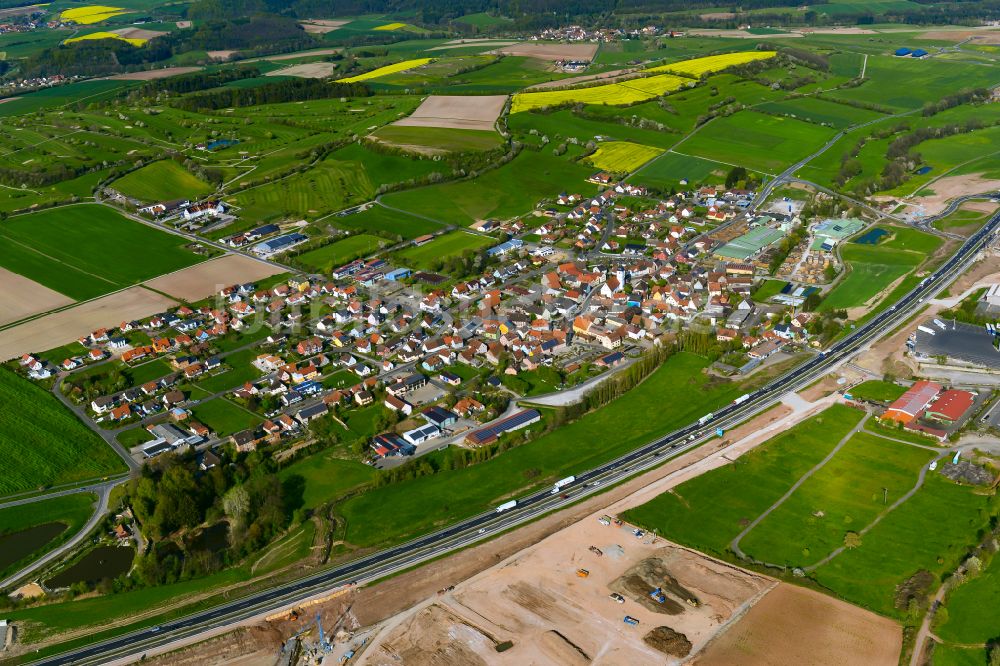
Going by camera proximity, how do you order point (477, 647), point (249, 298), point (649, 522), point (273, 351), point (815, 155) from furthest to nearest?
point (815, 155), point (249, 298), point (273, 351), point (649, 522), point (477, 647)

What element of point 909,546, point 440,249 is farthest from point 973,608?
point 440,249

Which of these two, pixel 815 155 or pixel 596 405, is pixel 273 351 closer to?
pixel 596 405

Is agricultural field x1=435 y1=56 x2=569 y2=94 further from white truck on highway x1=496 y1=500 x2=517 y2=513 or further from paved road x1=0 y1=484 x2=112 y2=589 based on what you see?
white truck on highway x1=496 y1=500 x2=517 y2=513

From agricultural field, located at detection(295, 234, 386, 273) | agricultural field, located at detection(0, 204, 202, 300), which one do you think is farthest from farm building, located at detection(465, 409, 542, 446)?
agricultural field, located at detection(0, 204, 202, 300)

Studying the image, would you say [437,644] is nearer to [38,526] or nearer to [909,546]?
[909,546]

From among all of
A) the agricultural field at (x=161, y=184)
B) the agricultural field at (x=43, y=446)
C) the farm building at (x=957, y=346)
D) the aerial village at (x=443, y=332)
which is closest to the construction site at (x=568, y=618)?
the aerial village at (x=443, y=332)

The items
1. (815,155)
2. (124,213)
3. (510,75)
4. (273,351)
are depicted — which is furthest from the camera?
(510,75)

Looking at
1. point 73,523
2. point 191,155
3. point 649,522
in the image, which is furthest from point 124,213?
point 649,522
